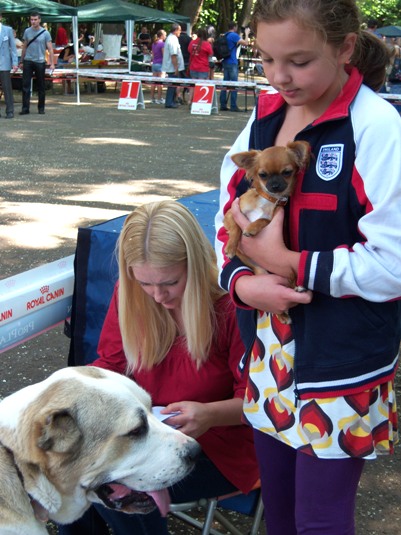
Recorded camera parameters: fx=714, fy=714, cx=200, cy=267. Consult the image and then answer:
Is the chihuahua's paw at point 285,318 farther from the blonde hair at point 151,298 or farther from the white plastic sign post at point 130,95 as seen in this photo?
the white plastic sign post at point 130,95

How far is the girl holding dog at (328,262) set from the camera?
6.35ft

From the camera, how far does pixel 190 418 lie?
9.25ft

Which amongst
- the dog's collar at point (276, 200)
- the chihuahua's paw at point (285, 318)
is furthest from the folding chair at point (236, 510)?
the dog's collar at point (276, 200)

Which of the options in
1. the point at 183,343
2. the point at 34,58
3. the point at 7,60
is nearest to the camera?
the point at 183,343

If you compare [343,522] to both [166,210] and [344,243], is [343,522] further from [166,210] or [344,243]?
[166,210]

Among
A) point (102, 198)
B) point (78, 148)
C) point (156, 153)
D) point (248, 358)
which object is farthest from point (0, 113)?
point (248, 358)

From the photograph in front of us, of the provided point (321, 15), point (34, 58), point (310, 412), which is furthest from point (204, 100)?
point (310, 412)

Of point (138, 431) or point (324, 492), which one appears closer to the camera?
Answer: point (324, 492)

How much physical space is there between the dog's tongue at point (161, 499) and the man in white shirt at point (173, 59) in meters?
20.0

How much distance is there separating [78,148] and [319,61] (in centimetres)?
1259

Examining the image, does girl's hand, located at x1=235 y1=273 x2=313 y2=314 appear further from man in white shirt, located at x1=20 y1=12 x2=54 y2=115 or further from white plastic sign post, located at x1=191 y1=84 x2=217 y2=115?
white plastic sign post, located at x1=191 y1=84 x2=217 y2=115

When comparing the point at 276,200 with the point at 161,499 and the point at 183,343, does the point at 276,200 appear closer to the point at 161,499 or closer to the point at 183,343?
the point at 183,343

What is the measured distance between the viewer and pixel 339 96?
6.77ft

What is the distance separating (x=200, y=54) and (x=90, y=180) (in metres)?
11.8
